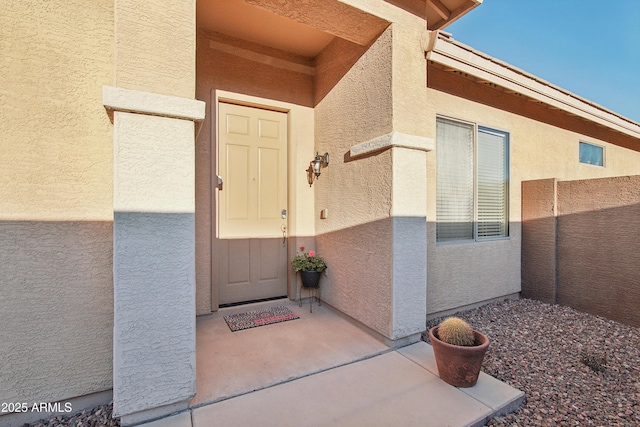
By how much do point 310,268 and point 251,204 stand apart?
1.26 m

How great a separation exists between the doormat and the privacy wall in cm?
420

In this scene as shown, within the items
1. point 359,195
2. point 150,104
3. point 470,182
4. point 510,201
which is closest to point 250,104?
point 359,195

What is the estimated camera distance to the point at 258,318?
12.5 ft

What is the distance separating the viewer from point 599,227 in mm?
4348

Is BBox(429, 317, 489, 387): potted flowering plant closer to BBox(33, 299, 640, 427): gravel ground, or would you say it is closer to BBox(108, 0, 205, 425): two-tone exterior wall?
BBox(33, 299, 640, 427): gravel ground

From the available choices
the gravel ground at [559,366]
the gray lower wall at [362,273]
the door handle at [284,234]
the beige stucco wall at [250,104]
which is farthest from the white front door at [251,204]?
the gravel ground at [559,366]

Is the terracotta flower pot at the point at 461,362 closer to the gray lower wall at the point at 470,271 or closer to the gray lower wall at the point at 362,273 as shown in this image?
the gray lower wall at the point at 362,273

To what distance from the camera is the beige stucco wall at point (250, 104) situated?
3.77m

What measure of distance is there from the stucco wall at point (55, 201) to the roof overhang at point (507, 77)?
3336mm

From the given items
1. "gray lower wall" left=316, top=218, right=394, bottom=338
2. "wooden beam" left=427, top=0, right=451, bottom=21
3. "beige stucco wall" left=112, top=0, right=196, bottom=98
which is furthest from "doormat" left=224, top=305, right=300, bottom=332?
"wooden beam" left=427, top=0, right=451, bottom=21

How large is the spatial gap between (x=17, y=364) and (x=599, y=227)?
6.81 metres

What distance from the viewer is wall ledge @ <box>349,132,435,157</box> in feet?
10.0

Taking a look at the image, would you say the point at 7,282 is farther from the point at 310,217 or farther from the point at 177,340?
the point at 310,217

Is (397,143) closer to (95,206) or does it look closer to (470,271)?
(470,271)
